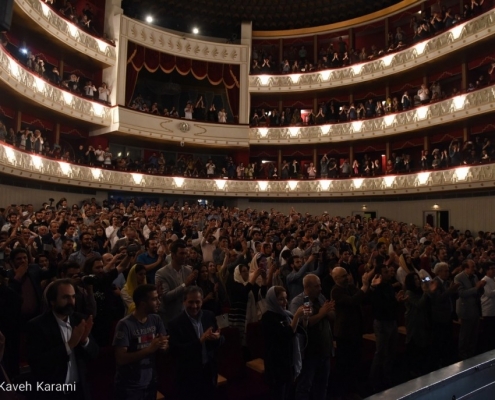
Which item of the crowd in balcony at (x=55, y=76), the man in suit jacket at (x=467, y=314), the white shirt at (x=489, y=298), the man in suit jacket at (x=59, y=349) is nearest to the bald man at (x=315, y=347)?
the man in suit jacket at (x=59, y=349)

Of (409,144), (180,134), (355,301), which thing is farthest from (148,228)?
(409,144)

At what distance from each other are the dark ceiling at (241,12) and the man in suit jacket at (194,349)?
18228mm

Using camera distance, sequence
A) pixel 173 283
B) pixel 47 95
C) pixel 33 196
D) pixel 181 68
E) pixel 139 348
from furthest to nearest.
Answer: pixel 181 68
pixel 33 196
pixel 47 95
pixel 173 283
pixel 139 348

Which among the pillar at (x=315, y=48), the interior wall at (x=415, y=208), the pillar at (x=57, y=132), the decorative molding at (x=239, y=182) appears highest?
the pillar at (x=315, y=48)

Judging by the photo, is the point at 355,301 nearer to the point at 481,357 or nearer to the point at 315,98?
the point at 481,357

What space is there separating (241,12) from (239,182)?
7.82 m

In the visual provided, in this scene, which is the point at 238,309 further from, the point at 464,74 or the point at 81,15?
the point at 81,15

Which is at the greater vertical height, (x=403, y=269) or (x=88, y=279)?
(x=88, y=279)

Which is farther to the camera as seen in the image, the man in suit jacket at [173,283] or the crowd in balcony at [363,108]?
the crowd in balcony at [363,108]

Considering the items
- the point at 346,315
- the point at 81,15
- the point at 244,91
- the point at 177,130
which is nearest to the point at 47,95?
the point at 81,15

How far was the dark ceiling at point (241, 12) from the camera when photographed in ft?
62.4

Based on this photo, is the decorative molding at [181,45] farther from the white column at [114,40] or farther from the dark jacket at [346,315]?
the dark jacket at [346,315]

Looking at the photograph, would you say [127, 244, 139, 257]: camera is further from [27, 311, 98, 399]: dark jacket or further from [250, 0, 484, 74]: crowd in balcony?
[250, 0, 484, 74]: crowd in balcony

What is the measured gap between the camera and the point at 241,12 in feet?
66.4
